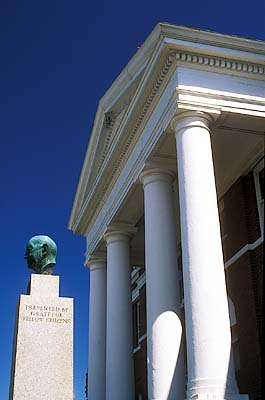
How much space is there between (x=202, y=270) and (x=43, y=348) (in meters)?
4.22

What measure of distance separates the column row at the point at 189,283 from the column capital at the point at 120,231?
15.9 ft

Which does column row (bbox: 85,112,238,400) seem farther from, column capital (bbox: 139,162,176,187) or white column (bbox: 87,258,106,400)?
white column (bbox: 87,258,106,400)

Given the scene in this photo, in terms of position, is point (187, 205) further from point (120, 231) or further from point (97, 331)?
point (97, 331)

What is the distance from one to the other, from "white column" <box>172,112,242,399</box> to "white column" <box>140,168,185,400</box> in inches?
77.2

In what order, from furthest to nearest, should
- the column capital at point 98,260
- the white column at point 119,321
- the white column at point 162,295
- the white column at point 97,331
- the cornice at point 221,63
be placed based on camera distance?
the column capital at point 98,260 → the white column at point 97,331 → the white column at point 119,321 → the cornice at point 221,63 → the white column at point 162,295

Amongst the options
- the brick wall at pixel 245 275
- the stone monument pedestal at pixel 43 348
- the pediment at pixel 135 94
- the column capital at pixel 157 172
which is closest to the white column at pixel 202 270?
the pediment at pixel 135 94

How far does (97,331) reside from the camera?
24.6 metres

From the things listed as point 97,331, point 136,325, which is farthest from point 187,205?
point 136,325

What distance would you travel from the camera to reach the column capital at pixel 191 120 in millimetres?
15203

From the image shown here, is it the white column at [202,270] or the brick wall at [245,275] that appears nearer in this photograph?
the white column at [202,270]

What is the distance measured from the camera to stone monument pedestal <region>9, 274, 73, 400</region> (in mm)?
10875

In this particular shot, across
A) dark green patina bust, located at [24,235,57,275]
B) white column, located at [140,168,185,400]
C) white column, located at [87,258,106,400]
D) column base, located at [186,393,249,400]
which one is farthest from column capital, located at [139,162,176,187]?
white column, located at [87,258,106,400]

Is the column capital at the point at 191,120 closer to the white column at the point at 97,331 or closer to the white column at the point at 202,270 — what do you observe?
the white column at the point at 202,270

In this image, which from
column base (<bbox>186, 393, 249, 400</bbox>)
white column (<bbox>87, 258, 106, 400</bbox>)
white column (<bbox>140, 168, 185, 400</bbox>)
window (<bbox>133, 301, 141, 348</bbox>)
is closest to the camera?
column base (<bbox>186, 393, 249, 400</bbox>)
